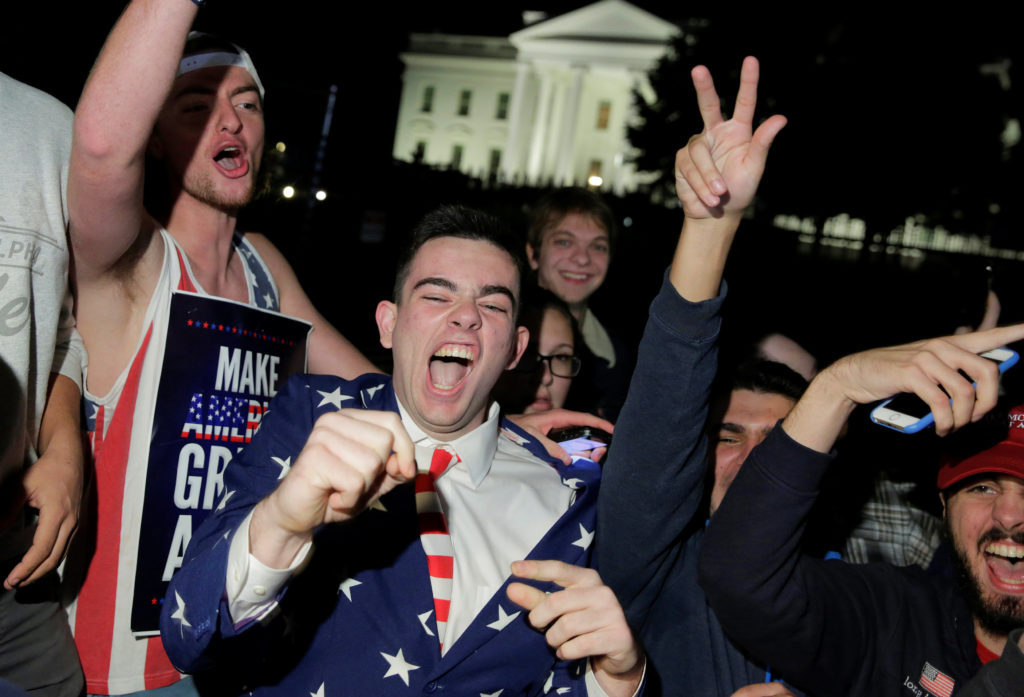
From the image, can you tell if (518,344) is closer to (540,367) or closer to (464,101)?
(540,367)

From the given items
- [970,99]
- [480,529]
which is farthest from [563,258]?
[970,99]

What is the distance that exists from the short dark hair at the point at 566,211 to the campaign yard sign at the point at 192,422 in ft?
8.09

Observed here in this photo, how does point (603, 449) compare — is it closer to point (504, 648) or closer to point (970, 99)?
point (504, 648)

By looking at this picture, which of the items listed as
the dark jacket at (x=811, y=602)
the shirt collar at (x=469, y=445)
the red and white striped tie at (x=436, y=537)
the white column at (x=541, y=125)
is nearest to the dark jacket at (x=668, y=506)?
the dark jacket at (x=811, y=602)

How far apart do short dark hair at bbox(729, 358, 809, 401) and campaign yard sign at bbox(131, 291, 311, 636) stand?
1.81 meters

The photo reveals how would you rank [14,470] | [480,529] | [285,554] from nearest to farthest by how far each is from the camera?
[285,554]
[14,470]
[480,529]

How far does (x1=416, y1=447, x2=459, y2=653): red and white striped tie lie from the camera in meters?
2.12

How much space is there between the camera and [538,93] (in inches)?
2429

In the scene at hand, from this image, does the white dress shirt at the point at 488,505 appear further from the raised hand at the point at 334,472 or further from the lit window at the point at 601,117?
the lit window at the point at 601,117

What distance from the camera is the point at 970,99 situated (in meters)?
28.1

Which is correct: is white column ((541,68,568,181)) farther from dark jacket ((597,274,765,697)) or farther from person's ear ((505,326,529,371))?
dark jacket ((597,274,765,697))

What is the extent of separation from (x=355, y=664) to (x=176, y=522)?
30.0 inches

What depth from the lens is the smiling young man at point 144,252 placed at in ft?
5.98

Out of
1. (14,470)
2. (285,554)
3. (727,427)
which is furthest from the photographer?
(727,427)
